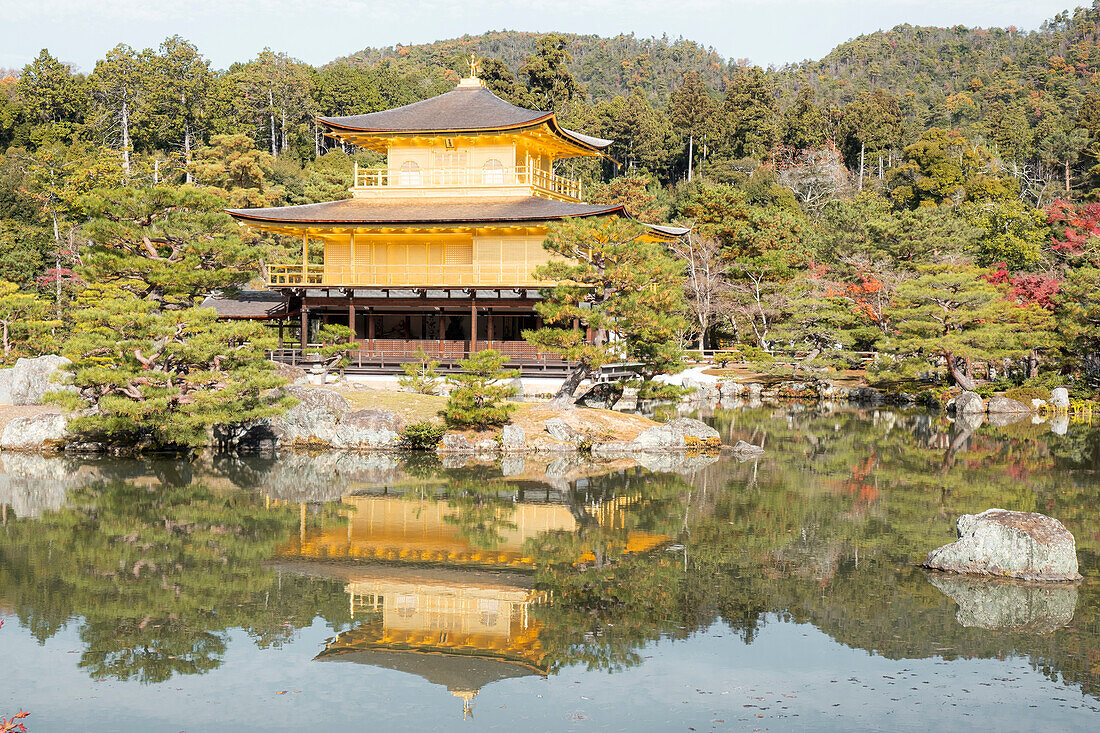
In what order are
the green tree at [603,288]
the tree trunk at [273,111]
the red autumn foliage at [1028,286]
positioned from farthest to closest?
1. the tree trunk at [273,111]
2. the red autumn foliage at [1028,286]
3. the green tree at [603,288]

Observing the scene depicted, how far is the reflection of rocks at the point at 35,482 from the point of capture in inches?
653

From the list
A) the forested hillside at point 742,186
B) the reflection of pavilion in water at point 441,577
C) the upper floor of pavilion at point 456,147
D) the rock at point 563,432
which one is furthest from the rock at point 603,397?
the forested hillside at point 742,186

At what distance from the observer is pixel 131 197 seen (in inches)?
832

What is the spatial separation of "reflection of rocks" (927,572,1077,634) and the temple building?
16050mm

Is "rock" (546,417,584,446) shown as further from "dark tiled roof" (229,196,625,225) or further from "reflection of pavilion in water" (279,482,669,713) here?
"dark tiled roof" (229,196,625,225)

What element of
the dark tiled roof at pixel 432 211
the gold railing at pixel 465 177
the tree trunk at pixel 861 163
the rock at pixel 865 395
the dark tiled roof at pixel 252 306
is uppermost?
the tree trunk at pixel 861 163

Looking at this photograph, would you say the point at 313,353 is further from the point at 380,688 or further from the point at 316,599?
the point at 380,688

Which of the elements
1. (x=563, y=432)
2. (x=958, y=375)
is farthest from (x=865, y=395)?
(x=563, y=432)

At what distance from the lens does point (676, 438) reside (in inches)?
906

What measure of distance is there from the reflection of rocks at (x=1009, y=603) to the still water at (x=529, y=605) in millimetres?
43

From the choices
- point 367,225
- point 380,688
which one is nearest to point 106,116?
point 367,225

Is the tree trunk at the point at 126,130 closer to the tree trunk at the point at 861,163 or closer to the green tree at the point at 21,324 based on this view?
the green tree at the point at 21,324

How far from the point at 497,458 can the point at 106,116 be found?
45.9 m

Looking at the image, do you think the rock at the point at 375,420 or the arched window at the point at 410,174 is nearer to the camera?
the rock at the point at 375,420
